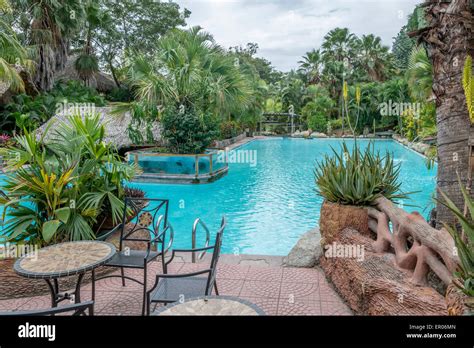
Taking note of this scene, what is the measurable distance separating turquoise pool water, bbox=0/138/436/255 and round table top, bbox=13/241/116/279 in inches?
121

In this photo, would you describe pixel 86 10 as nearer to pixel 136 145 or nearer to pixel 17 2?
pixel 17 2

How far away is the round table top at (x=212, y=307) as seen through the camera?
2.01 metres

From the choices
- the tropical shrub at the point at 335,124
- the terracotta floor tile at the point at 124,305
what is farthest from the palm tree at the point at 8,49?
the tropical shrub at the point at 335,124

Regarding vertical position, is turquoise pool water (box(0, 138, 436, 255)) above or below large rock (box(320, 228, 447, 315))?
below

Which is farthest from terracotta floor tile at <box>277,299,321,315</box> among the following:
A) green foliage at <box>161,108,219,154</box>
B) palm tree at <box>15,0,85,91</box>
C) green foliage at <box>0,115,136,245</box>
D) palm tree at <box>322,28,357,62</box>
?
palm tree at <box>322,28,357,62</box>

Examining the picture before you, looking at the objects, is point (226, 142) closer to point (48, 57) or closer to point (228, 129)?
point (228, 129)

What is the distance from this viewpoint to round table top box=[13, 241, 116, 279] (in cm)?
253

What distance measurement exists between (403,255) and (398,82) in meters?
25.7

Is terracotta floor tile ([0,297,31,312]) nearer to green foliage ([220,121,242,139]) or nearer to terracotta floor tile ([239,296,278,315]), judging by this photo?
terracotta floor tile ([239,296,278,315])

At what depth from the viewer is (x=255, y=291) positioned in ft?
12.0

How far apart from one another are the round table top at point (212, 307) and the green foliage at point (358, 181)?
7.59 feet

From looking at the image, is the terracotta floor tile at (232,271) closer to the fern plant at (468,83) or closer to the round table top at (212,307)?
the round table top at (212,307)

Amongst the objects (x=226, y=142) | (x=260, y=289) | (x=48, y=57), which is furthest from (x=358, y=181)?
(x=48, y=57)
